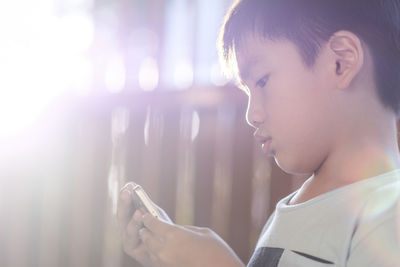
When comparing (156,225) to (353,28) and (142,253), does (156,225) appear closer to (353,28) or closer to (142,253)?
(142,253)

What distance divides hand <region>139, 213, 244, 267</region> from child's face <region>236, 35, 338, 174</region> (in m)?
0.14

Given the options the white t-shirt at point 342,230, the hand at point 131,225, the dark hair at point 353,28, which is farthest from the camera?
the hand at point 131,225

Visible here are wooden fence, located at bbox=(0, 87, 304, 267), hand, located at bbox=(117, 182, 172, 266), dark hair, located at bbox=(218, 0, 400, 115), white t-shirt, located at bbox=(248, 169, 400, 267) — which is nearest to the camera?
white t-shirt, located at bbox=(248, 169, 400, 267)

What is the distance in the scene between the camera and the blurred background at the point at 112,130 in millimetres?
1520

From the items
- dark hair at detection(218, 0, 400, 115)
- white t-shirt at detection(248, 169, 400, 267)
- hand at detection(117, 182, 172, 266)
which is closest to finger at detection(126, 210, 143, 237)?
hand at detection(117, 182, 172, 266)

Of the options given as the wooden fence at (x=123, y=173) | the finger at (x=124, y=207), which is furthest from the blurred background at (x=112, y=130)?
the finger at (x=124, y=207)

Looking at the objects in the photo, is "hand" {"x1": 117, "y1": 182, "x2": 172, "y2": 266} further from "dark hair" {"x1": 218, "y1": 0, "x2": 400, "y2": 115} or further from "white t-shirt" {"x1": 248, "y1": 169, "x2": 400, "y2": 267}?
"dark hair" {"x1": 218, "y1": 0, "x2": 400, "y2": 115}

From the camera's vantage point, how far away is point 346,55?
72 centimetres

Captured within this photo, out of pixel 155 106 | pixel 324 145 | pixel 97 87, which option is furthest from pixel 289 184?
pixel 97 87

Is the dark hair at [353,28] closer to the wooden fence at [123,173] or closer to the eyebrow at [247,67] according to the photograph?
the eyebrow at [247,67]

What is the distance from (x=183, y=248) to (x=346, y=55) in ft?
1.07

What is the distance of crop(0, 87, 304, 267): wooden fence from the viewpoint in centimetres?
149

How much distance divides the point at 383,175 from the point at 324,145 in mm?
82

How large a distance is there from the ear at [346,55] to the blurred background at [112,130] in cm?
65
